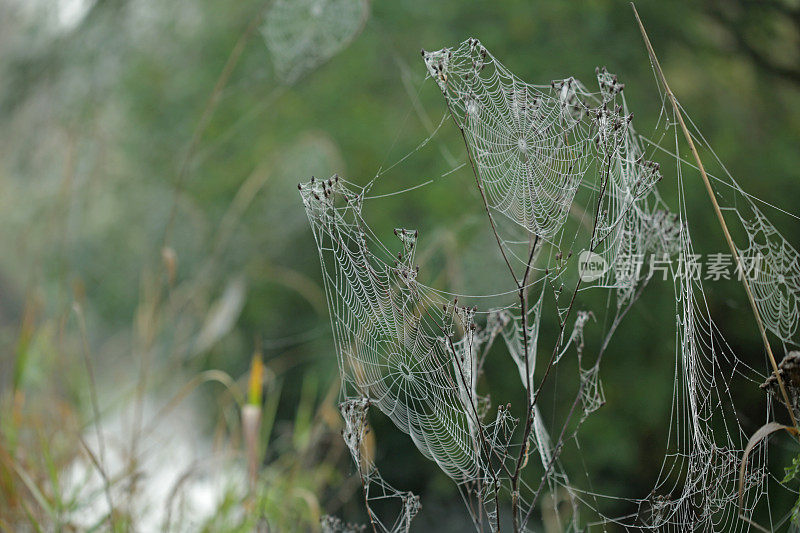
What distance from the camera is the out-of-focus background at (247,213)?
1740 millimetres

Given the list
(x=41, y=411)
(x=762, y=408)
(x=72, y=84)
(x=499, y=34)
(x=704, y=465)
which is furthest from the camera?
(x=72, y=84)

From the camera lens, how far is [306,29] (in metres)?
1.85

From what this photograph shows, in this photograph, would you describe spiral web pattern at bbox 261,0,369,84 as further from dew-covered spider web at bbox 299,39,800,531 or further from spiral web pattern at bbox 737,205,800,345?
spiral web pattern at bbox 737,205,800,345

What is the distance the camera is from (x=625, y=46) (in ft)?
7.81

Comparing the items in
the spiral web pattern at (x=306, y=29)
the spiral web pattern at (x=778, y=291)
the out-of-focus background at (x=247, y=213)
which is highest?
the spiral web pattern at (x=306, y=29)

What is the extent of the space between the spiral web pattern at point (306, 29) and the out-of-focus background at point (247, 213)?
0.03 m

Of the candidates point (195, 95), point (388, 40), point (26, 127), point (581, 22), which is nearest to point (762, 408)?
point (581, 22)

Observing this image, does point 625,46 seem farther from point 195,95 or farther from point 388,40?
point 195,95

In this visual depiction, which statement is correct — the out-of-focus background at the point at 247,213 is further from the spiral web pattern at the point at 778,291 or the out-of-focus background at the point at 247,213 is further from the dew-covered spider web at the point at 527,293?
the dew-covered spider web at the point at 527,293

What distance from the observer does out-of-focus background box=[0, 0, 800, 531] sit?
174cm

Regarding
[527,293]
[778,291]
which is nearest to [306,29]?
[527,293]

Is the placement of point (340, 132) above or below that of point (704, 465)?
below

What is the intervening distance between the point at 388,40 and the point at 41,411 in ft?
6.28

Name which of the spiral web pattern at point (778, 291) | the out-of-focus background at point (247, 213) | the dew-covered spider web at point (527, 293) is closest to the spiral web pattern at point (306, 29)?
the out-of-focus background at point (247, 213)
